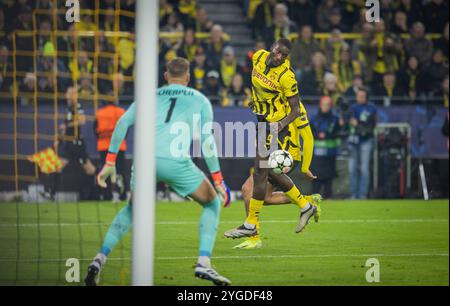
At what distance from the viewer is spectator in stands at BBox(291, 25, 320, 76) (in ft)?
61.6

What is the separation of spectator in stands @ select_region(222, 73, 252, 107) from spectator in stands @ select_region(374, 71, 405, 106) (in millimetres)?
2565

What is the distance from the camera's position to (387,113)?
18.6m

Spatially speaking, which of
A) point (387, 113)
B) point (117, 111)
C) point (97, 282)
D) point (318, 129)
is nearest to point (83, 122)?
point (117, 111)

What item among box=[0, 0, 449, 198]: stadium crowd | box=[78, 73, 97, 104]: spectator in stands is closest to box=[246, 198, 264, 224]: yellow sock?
box=[0, 0, 449, 198]: stadium crowd

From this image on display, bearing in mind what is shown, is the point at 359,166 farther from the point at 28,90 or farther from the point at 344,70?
the point at 28,90

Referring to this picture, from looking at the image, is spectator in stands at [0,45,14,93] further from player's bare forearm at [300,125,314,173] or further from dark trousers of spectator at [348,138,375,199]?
player's bare forearm at [300,125,314,173]

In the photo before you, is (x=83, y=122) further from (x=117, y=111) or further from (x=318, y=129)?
(x=318, y=129)

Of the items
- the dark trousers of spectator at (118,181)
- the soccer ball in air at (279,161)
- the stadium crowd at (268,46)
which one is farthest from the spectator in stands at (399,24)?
the soccer ball in air at (279,161)

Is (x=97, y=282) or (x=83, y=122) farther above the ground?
(x=83, y=122)

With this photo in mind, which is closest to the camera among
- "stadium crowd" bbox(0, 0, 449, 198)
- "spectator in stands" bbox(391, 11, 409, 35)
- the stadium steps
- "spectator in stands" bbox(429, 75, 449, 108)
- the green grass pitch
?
the green grass pitch

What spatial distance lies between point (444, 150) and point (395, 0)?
399 cm

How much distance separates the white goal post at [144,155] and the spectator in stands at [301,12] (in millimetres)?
13190

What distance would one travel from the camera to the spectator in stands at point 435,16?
838 inches

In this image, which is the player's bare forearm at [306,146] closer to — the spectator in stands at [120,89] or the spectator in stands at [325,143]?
the spectator in stands at [325,143]
